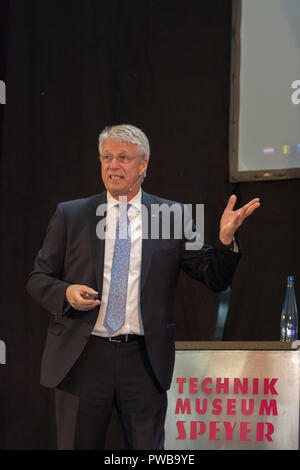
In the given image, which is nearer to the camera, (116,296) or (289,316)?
(116,296)

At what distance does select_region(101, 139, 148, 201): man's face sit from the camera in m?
2.48

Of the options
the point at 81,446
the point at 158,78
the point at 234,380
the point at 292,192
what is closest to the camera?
the point at 81,446

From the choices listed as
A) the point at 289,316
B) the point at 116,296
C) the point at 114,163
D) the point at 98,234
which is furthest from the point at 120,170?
the point at 289,316

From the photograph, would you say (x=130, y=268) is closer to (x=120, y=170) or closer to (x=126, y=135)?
(x=120, y=170)

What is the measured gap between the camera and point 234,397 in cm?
285

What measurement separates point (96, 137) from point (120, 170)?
5.02ft

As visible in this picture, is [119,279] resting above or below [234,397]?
above

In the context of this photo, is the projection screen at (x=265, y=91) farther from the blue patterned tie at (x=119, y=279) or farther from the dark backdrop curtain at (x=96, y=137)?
the blue patterned tie at (x=119, y=279)

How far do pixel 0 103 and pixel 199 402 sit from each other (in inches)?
86.1

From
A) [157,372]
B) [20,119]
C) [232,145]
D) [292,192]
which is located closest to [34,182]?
[20,119]

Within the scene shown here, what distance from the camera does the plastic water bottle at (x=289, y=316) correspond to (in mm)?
3203

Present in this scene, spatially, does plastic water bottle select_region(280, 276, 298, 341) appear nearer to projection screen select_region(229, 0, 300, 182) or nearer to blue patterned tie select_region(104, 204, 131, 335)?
projection screen select_region(229, 0, 300, 182)

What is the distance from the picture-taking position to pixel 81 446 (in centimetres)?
221

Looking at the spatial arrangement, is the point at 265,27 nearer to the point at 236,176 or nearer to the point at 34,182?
the point at 236,176
